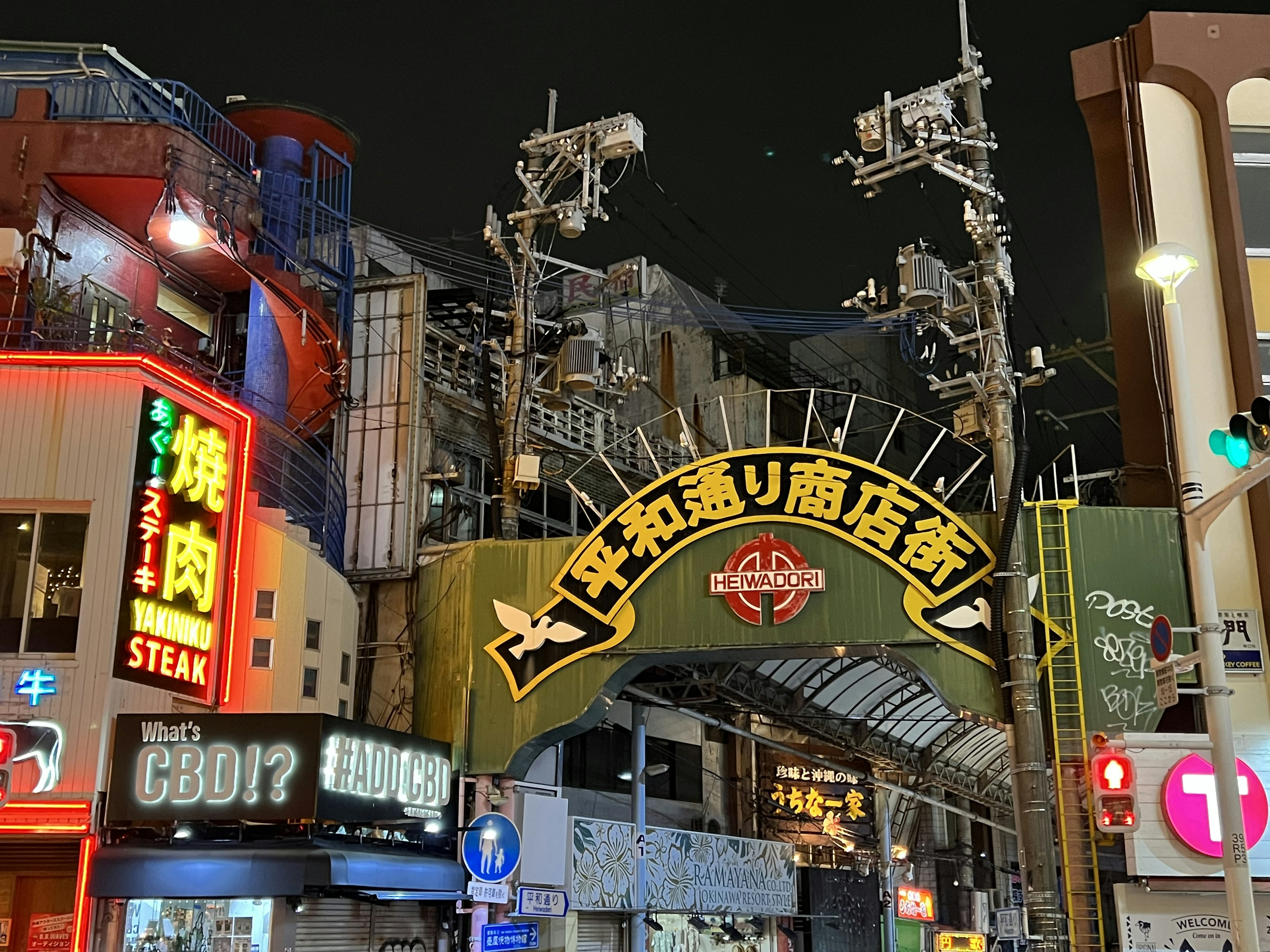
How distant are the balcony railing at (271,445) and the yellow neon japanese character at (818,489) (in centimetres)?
848

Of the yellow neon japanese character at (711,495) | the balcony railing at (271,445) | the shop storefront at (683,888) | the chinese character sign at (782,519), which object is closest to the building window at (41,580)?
the balcony railing at (271,445)

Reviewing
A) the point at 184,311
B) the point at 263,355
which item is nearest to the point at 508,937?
the point at 263,355

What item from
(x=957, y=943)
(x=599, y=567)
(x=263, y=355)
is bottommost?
(x=957, y=943)

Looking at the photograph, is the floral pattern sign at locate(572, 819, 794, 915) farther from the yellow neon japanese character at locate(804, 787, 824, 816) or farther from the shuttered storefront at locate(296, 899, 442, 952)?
the shuttered storefront at locate(296, 899, 442, 952)

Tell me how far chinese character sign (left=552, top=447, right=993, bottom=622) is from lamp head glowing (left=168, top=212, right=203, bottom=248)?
27.4 feet

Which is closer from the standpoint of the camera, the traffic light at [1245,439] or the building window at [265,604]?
the traffic light at [1245,439]

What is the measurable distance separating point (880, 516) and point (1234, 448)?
9.25m

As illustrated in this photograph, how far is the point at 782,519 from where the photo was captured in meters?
23.1

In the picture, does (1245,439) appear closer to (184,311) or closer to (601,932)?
(601,932)

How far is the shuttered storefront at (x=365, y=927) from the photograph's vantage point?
789 inches

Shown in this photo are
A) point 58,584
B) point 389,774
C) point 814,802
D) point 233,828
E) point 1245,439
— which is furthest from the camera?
point 814,802

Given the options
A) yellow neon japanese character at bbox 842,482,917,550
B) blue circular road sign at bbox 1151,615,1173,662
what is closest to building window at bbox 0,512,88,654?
yellow neon japanese character at bbox 842,482,917,550

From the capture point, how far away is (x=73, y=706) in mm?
17172

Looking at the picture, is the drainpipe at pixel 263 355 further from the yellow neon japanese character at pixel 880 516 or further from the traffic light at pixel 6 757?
the yellow neon japanese character at pixel 880 516
